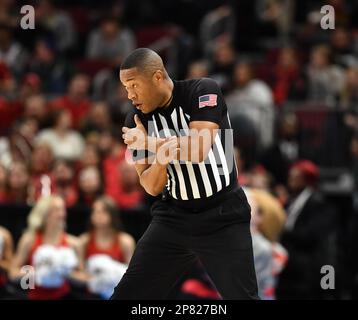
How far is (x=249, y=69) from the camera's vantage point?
13.5 meters

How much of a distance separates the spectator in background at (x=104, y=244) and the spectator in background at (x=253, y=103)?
3.49 m

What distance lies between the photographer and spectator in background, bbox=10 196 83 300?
9.15 metres

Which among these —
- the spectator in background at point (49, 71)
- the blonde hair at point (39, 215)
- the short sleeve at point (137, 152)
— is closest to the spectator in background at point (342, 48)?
the spectator in background at point (49, 71)

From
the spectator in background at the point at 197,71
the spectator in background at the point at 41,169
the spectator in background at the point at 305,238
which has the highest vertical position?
the spectator in background at the point at 197,71

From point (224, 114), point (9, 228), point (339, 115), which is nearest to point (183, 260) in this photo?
point (224, 114)

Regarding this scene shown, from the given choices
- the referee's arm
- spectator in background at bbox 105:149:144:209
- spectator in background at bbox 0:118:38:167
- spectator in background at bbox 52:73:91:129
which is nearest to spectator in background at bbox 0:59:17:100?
spectator in background at bbox 52:73:91:129

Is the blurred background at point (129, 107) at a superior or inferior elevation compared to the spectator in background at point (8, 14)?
inferior

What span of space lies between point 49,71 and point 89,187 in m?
4.14

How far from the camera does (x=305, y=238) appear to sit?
1034 cm

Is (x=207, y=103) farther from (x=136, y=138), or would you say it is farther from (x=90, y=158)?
(x=90, y=158)

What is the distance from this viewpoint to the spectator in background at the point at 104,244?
9.34 metres

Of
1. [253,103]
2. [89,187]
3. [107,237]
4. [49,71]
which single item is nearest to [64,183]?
[89,187]

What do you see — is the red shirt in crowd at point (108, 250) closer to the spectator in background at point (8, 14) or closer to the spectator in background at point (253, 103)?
the spectator in background at point (253, 103)

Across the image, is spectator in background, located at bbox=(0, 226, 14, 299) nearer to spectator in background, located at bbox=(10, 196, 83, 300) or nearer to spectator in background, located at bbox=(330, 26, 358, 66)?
spectator in background, located at bbox=(10, 196, 83, 300)
